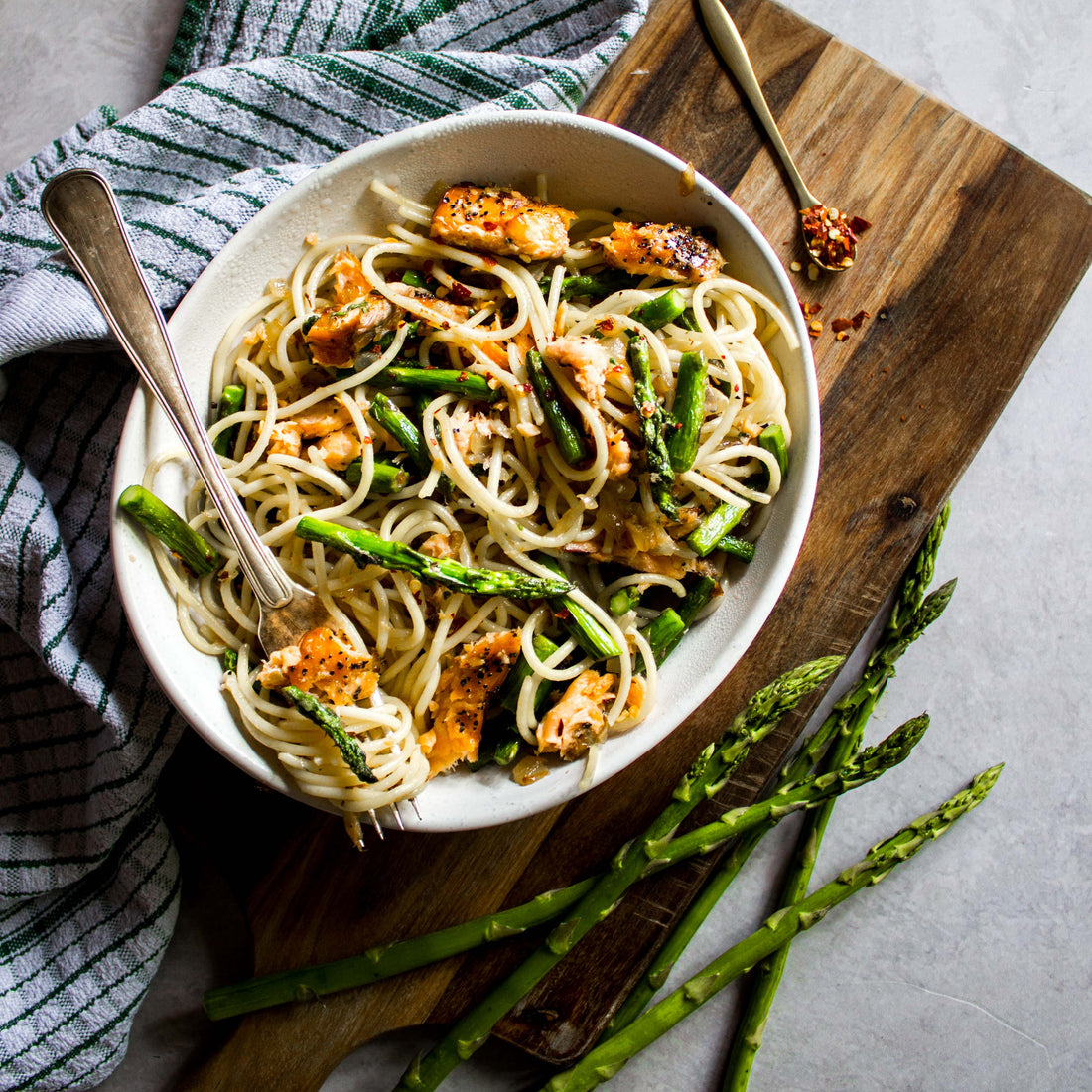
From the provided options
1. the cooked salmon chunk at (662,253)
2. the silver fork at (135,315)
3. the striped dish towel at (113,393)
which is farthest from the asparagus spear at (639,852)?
the silver fork at (135,315)

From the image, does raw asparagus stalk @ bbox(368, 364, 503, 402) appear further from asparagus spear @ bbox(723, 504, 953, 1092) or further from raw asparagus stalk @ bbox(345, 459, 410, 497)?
asparagus spear @ bbox(723, 504, 953, 1092)

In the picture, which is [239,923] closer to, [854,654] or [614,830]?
[614,830]

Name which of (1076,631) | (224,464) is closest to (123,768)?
(224,464)

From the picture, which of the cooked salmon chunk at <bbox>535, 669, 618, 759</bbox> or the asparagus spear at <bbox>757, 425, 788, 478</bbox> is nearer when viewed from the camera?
the cooked salmon chunk at <bbox>535, 669, 618, 759</bbox>

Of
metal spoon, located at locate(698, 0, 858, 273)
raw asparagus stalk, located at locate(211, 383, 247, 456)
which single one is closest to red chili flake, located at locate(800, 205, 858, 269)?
metal spoon, located at locate(698, 0, 858, 273)

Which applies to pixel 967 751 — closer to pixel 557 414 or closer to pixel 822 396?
pixel 822 396
